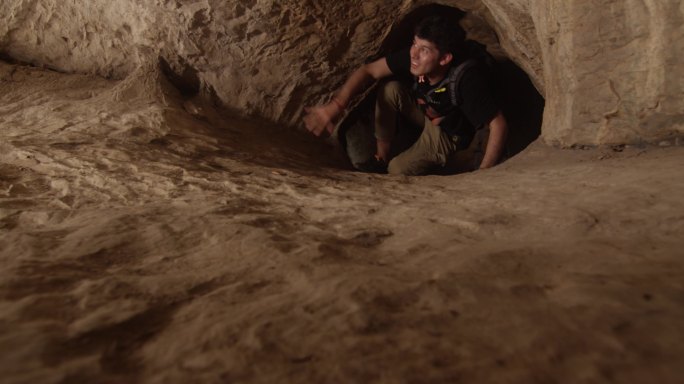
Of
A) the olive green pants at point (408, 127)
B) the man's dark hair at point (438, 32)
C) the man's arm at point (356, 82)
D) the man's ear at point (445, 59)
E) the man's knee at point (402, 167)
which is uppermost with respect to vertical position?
the man's dark hair at point (438, 32)

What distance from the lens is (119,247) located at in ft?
4.09

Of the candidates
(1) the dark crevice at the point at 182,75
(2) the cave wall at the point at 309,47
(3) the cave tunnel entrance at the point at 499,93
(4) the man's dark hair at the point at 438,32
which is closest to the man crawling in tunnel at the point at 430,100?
(4) the man's dark hair at the point at 438,32

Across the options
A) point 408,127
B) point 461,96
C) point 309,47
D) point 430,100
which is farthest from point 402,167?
point 309,47

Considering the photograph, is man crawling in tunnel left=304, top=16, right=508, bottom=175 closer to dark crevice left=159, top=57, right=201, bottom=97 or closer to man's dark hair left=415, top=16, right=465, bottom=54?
man's dark hair left=415, top=16, right=465, bottom=54

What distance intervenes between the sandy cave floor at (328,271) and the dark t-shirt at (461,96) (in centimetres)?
108

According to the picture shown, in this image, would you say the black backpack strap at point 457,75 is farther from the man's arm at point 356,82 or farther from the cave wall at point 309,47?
the man's arm at point 356,82

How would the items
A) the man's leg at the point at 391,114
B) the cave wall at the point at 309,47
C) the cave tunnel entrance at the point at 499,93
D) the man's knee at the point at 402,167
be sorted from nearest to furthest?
the cave wall at the point at 309,47
the cave tunnel entrance at the point at 499,93
the man's leg at the point at 391,114
the man's knee at the point at 402,167

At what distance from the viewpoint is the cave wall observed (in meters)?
2.18

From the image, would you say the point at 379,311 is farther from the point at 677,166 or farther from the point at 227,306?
the point at 677,166

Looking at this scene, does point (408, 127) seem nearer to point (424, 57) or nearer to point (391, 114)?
point (391, 114)

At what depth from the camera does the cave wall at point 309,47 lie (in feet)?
7.14

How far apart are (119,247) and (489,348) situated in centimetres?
103

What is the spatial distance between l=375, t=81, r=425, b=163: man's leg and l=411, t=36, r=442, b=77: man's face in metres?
0.56

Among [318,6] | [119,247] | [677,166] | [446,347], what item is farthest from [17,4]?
[677,166]
